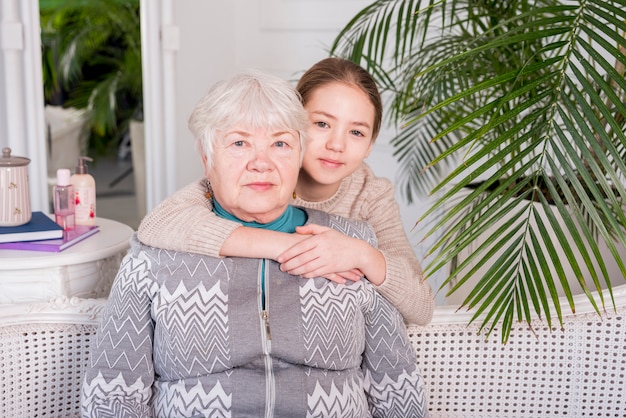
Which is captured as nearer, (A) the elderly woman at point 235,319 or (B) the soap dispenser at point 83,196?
(A) the elderly woman at point 235,319

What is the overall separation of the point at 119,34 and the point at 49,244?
52.4 inches

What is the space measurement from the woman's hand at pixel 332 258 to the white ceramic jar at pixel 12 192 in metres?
0.94

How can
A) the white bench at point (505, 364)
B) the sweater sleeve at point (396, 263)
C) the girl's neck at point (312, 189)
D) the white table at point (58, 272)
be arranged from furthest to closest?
the white table at point (58, 272) → the girl's neck at point (312, 189) → the white bench at point (505, 364) → the sweater sleeve at point (396, 263)

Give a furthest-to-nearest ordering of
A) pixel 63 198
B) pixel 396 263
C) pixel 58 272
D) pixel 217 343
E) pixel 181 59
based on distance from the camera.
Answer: pixel 181 59 < pixel 63 198 < pixel 58 272 < pixel 396 263 < pixel 217 343

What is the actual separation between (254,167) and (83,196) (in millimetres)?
914

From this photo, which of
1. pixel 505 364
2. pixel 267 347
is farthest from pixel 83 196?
pixel 505 364

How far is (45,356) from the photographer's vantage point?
169 cm

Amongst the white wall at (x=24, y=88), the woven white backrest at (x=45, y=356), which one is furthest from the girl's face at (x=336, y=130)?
the white wall at (x=24, y=88)

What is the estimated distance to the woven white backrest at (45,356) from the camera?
165 cm

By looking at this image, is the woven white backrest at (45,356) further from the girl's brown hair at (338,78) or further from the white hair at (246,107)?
the girl's brown hair at (338,78)

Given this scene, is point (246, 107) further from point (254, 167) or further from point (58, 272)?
point (58, 272)

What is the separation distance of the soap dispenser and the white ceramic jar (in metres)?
0.15

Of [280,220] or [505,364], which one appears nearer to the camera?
[280,220]

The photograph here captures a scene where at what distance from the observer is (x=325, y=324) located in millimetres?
1517
